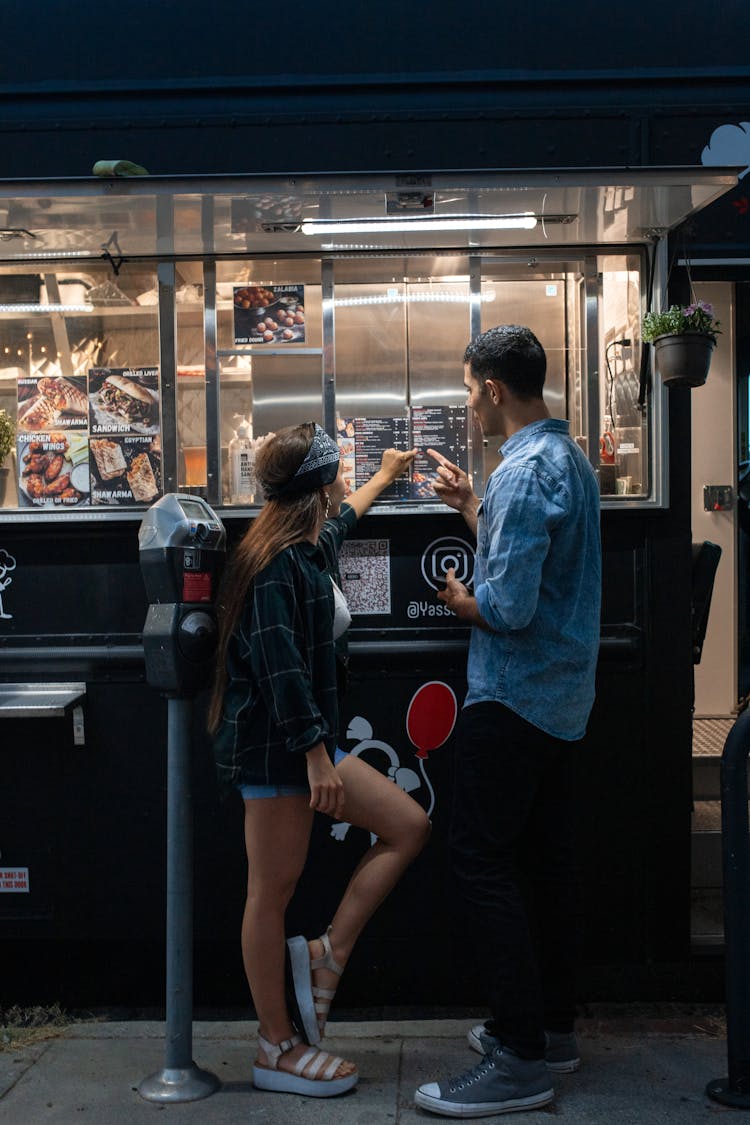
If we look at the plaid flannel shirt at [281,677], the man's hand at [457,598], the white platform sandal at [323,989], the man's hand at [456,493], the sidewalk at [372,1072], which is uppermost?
the man's hand at [456,493]

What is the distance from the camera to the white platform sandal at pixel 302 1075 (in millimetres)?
3447

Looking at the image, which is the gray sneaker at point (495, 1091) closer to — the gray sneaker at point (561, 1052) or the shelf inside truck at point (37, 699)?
the gray sneaker at point (561, 1052)

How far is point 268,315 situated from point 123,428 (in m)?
0.72

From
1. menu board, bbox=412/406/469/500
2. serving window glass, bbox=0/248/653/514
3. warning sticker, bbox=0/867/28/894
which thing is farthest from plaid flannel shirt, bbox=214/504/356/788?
warning sticker, bbox=0/867/28/894

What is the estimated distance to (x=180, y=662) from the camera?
3303 mm

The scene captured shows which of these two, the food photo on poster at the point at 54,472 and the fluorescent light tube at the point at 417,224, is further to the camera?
the food photo on poster at the point at 54,472

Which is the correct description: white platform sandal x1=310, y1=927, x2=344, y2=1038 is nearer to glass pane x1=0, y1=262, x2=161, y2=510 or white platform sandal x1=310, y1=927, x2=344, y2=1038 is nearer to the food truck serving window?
the food truck serving window

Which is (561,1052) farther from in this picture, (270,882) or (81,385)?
(81,385)

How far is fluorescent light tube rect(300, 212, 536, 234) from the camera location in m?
3.93

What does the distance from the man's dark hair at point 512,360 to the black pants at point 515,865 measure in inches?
39.2

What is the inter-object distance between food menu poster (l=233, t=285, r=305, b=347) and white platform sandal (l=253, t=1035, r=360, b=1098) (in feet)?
8.38

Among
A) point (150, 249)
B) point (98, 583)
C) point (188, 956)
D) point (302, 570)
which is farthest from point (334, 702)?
point (150, 249)

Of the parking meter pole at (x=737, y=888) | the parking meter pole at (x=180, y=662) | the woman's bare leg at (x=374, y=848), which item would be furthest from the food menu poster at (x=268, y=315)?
the parking meter pole at (x=737, y=888)

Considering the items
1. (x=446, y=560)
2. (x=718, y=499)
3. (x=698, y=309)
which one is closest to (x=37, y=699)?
(x=446, y=560)
